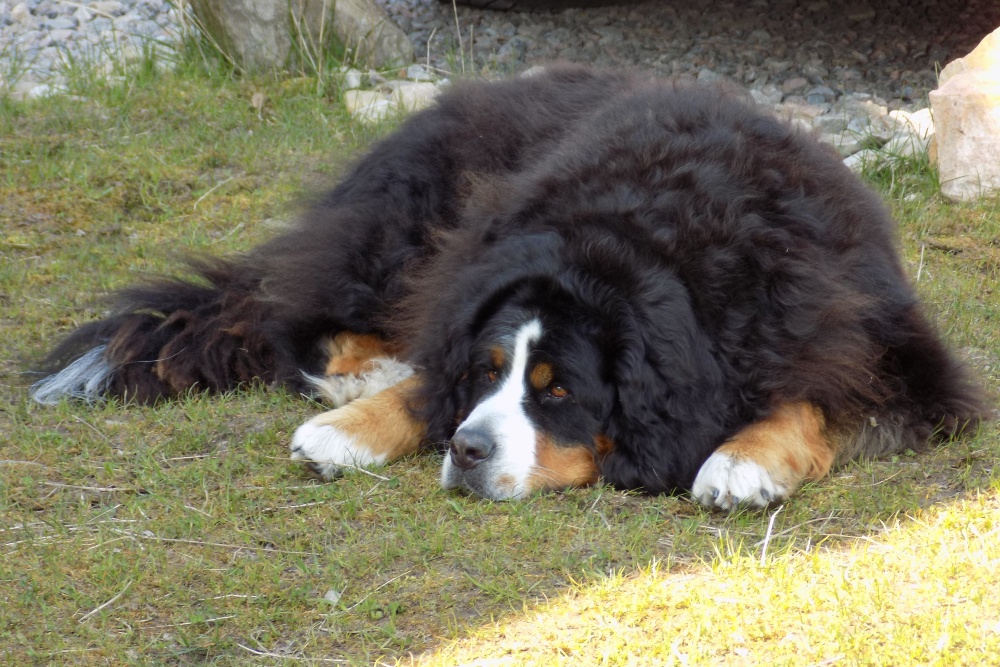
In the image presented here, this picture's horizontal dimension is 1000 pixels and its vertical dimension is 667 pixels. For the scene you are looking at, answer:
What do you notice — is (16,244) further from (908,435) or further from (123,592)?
(908,435)

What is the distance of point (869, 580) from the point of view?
2619 millimetres

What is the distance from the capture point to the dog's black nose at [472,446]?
3.10 metres

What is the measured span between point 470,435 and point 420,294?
3.19ft

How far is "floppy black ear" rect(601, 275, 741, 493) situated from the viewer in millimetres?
3090

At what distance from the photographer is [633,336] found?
3088 millimetres

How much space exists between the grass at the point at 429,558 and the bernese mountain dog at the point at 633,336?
4.3 inches

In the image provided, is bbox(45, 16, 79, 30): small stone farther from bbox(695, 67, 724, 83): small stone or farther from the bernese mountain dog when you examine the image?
the bernese mountain dog

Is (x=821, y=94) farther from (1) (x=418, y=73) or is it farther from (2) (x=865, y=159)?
(1) (x=418, y=73)

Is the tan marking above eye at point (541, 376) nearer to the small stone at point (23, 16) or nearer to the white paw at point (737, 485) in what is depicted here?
the white paw at point (737, 485)

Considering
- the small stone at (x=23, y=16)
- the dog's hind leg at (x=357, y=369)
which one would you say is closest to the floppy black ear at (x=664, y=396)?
the dog's hind leg at (x=357, y=369)

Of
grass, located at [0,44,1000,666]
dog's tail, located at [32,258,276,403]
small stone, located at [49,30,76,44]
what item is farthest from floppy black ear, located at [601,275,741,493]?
small stone, located at [49,30,76,44]

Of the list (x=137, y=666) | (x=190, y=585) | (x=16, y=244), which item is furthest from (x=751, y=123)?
(x=16, y=244)

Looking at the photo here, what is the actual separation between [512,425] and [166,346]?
1.66 metres

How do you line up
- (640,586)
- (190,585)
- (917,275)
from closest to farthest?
(640,586)
(190,585)
(917,275)
